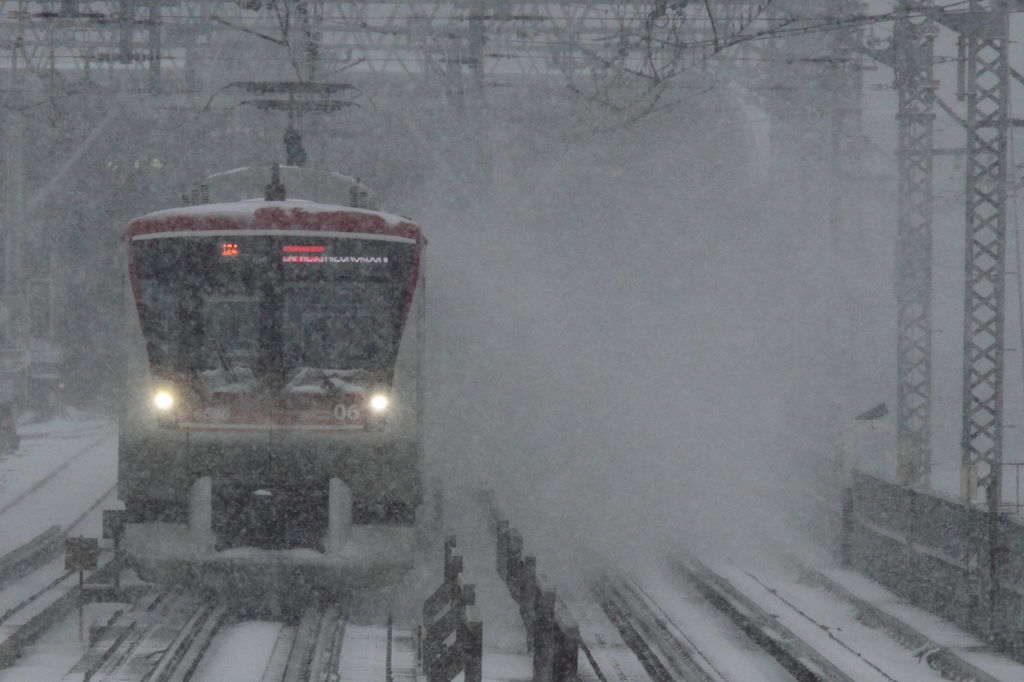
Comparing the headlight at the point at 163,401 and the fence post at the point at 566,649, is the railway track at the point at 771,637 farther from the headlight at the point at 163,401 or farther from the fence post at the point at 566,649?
the headlight at the point at 163,401

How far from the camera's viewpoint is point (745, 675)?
32.2ft

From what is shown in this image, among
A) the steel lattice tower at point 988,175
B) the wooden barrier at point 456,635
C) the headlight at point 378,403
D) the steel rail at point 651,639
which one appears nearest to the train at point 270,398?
the headlight at point 378,403

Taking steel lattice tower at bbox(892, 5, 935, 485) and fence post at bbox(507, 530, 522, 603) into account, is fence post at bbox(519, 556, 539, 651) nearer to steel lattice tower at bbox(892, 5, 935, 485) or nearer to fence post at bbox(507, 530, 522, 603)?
fence post at bbox(507, 530, 522, 603)

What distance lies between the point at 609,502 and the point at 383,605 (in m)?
7.91

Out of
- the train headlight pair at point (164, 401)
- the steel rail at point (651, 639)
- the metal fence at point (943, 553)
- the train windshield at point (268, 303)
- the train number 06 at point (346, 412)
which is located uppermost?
the train windshield at point (268, 303)

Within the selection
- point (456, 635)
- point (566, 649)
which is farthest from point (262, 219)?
point (566, 649)

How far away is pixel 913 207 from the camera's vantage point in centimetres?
2020

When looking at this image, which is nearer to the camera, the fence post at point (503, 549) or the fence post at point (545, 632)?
the fence post at point (545, 632)

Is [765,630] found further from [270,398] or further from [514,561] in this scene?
[270,398]

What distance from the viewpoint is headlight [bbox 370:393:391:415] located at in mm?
10641

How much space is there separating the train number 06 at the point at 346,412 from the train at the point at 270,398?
0.04ft

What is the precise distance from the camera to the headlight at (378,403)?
34.9 ft

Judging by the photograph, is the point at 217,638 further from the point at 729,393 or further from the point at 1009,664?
the point at 729,393

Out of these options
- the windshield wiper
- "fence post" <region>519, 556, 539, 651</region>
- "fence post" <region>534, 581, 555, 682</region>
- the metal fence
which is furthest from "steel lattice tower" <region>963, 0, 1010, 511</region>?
the windshield wiper
